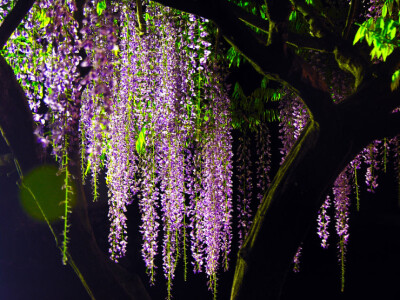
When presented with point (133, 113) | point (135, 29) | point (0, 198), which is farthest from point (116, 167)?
point (0, 198)

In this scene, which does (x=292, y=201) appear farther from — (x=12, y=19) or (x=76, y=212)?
(x=12, y=19)

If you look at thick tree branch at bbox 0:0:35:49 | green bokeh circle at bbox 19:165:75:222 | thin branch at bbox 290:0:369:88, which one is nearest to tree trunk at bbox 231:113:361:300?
thin branch at bbox 290:0:369:88

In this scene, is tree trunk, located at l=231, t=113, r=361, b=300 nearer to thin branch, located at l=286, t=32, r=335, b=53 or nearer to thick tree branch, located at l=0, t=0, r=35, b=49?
thin branch, located at l=286, t=32, r=335, b=53

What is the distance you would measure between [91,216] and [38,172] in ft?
8.55

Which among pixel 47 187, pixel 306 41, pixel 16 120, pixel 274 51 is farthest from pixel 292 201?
pixel 16 120

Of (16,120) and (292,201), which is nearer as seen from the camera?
(292,201)

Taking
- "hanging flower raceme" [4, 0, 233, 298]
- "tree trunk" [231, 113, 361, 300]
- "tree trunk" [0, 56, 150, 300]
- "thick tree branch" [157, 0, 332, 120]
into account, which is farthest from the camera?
"hanging flower raceme" [4, 0, 233, 298]

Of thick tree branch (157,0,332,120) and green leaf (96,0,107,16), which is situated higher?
green leaf (96,0,107,16)

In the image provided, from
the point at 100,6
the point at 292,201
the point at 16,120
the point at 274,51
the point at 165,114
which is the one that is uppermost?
the point at 100,6

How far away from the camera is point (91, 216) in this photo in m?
5.01

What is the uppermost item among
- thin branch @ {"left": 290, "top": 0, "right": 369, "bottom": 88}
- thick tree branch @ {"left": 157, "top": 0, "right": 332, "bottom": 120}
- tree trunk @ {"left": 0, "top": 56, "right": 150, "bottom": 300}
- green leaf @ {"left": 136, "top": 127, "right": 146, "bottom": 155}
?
thin branch @ {"left": 290, "top": 0, "right": 369, "bottom": 88}

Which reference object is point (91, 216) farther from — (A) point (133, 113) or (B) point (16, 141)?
(B) point (16, 141)

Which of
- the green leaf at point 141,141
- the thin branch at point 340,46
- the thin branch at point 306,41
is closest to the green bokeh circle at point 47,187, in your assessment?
the green leaf at point 141,141

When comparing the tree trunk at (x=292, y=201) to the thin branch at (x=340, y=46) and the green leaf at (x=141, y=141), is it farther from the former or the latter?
the green leaf at (x=141, y=141)
